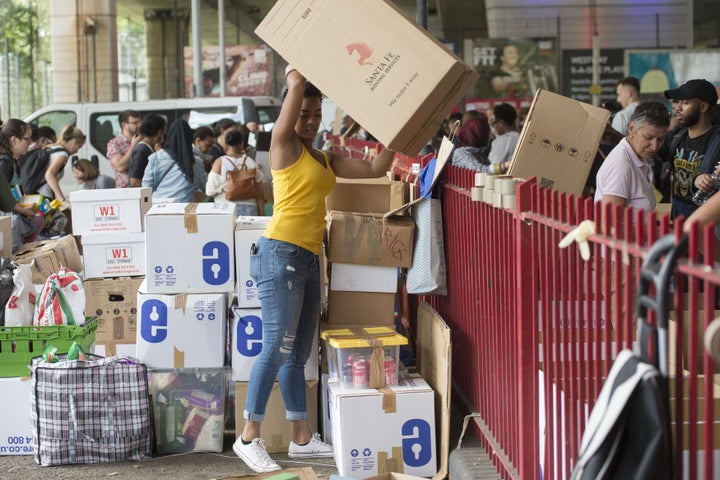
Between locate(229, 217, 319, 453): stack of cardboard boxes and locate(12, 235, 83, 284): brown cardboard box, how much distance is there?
5.62 ft

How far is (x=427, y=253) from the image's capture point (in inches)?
245

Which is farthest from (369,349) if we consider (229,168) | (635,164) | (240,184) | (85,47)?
(85,47)

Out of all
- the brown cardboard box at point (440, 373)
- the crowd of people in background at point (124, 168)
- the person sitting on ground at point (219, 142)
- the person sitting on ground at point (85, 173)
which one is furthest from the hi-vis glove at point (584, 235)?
the person sitting on ground at point (219, 142)

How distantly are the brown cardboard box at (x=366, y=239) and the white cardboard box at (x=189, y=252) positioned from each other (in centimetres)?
63

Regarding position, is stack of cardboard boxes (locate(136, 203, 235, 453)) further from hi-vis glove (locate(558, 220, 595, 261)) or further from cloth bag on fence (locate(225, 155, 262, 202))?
cloth bag on fence (locate(225, 155, 262, 202))

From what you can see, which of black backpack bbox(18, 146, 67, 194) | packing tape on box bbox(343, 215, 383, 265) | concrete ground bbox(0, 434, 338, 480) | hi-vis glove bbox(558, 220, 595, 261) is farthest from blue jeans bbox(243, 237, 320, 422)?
black backpack bbox(18, 146, 67, 194)

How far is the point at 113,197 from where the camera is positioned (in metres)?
7.97

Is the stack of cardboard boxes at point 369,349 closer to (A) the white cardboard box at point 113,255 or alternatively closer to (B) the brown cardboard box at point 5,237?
(A) the white cardboard box at point 113,255

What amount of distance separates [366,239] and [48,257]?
98.6 inches

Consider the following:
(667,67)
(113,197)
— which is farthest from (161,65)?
(113,197)

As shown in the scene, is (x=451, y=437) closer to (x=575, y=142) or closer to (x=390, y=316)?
(x=390, y=316)

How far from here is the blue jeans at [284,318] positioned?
18.4 ft

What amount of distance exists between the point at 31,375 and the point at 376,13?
2883mm

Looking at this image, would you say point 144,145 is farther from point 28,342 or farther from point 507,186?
point 507,186
